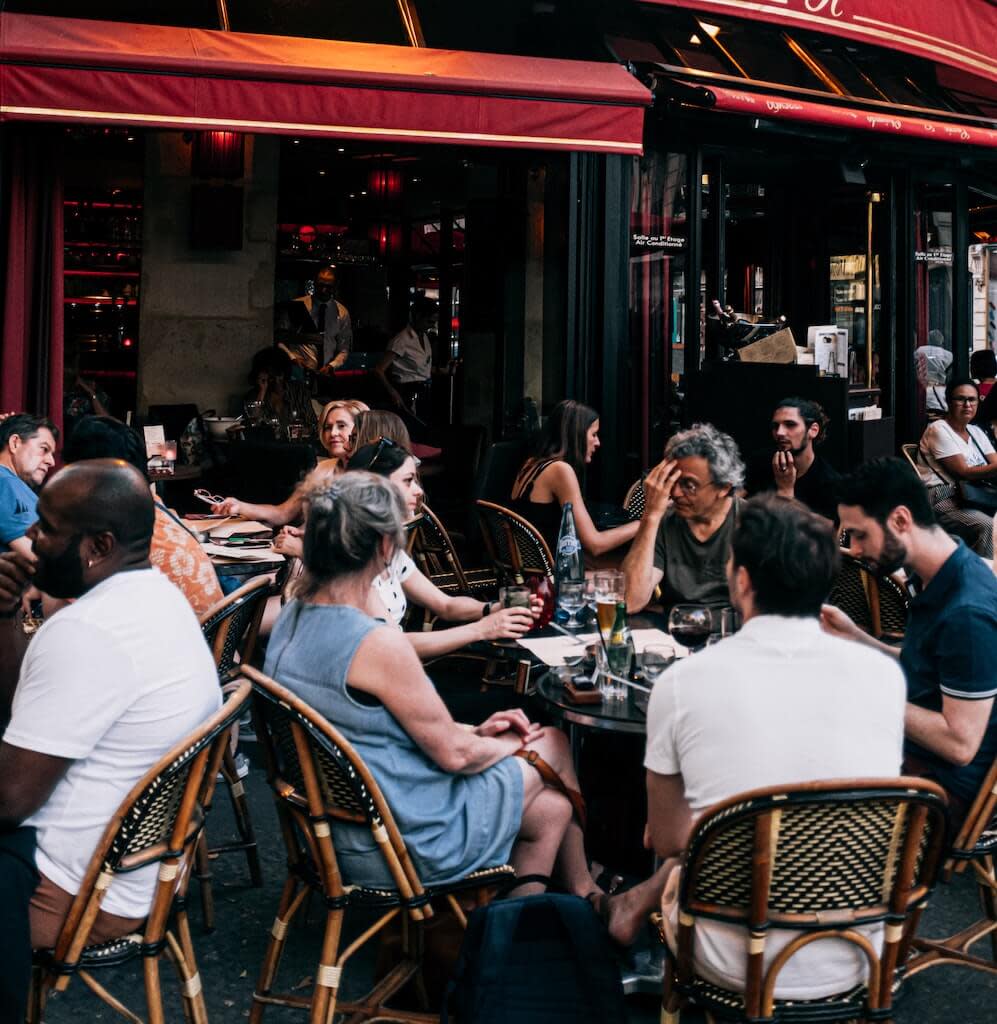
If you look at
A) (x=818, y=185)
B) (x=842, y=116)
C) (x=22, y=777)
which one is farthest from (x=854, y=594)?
(x=818, y=185)

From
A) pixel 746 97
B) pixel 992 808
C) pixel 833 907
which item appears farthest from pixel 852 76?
pixel 833 907

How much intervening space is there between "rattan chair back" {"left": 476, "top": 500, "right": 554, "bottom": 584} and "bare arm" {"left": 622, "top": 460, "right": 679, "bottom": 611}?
2.99ft

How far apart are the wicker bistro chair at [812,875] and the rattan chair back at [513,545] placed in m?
3.16

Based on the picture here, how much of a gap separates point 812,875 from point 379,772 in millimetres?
1068

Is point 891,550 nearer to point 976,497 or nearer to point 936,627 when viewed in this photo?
point 936,627

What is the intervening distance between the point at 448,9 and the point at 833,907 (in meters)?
7.84

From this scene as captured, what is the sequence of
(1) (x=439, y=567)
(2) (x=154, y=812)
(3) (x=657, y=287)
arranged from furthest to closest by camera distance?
1. (3) (x=657, y=287)
2. (1) (x=439, y=567)
3. (2) (x=154, y=812)

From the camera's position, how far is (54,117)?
19.1ft

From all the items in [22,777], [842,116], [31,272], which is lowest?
[22,777]

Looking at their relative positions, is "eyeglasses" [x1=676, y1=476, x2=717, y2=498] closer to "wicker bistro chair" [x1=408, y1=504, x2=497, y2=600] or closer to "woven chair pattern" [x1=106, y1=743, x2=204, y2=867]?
"wicker bistro chair" [x1=408, y1=504, x2=497, y2=600]

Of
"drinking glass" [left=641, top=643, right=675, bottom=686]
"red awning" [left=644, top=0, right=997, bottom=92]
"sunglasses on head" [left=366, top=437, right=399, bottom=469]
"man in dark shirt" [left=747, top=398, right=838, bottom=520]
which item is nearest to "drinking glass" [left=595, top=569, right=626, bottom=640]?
"drinking glass" [left=641, top=643, right=675, bottom=686]

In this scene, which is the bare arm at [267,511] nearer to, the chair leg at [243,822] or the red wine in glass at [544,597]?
the chair leg at [243,822]

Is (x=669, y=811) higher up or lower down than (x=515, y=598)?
lower down

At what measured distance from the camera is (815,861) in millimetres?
2541
